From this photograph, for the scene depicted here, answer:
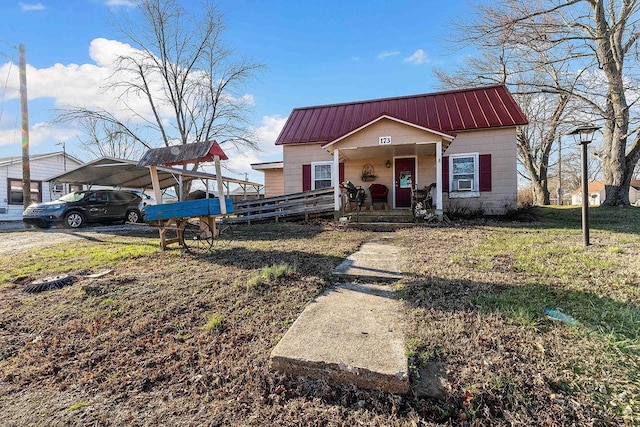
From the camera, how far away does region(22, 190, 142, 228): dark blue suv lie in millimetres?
10445

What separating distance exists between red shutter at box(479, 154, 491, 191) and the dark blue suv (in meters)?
13.3

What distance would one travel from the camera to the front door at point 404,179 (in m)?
11.7

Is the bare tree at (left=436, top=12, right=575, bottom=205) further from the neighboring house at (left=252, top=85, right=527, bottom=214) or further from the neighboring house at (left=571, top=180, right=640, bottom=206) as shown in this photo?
the neighboring house at (left=571, top=180, right=640, bottom=206)

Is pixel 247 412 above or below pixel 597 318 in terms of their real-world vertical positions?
below

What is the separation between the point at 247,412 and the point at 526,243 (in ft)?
18.4

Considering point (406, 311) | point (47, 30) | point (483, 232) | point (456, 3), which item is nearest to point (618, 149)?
point (456, 3)

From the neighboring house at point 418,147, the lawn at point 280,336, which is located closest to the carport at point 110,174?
the neighboring house at point 418,147

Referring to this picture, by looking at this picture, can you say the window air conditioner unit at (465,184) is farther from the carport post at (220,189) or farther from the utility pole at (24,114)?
the utility pole at (24,114)

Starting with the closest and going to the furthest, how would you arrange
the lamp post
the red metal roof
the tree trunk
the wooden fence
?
the lamp post
the wooden fence
the red metal roof
the tree trunk

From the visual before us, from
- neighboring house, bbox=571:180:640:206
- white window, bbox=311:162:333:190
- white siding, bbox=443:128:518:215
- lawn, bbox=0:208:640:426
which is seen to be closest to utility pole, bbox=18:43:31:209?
lawn, bbox=0:208:640:426

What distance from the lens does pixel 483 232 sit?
700 centimetres

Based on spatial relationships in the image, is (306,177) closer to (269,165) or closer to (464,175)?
(269,165)

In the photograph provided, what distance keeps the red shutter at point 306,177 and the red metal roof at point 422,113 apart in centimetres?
107

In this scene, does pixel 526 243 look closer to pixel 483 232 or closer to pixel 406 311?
pixel 483 232
